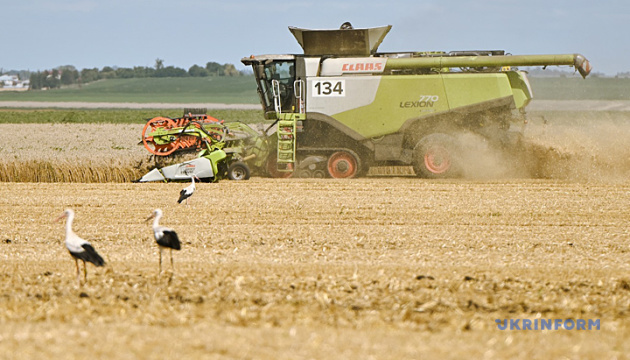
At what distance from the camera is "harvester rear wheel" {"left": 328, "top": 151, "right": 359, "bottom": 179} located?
17.4 metres

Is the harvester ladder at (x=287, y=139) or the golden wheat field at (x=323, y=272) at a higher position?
the harvester ladder at (x=287, y=139)

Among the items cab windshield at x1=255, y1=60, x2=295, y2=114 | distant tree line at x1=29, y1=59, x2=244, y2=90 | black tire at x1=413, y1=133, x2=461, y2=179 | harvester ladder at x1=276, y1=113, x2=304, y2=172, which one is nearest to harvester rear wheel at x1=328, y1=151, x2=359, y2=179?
harvester ladder at x1=276, y1=113, x2=304, y2=172

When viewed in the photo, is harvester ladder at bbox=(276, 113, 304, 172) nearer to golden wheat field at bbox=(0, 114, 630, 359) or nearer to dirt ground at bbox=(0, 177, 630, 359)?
golden wheat field at bbox=(0, 114, 630, 359)

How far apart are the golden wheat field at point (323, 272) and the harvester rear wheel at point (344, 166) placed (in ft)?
4.63

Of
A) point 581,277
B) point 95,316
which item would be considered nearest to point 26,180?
point 95,316

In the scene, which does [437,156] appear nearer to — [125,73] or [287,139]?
[287,139]

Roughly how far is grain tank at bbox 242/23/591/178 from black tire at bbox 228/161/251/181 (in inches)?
31.2

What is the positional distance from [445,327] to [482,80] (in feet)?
36.8

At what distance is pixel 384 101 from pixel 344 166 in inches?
67.5

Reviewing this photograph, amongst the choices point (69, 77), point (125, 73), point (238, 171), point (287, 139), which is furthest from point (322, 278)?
point (69, 77)

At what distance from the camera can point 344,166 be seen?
57.0ft

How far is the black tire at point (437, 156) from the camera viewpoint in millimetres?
16969

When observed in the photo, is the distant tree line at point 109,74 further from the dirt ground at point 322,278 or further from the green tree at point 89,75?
the dirt ground at point 322,278

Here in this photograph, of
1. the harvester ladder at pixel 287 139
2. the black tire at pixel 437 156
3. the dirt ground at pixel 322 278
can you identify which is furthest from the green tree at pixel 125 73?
the dirt ground at pixel 322 278
